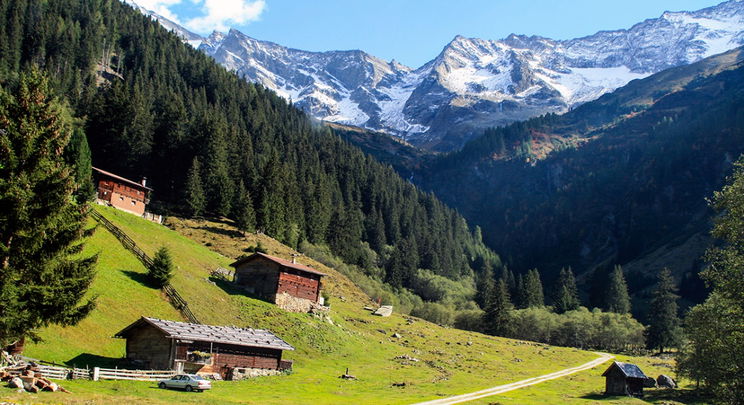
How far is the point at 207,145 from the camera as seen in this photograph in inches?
4658

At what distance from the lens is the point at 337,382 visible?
50844 mm

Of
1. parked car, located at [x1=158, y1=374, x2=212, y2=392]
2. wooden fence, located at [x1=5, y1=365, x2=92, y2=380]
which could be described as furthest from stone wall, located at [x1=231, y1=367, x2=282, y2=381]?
wooden fence, located at [x1=5, y1=365, x2=92, y2=380]

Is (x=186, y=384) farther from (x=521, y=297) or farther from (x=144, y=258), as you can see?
(x=521, y=297)

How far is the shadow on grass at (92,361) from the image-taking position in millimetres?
40281

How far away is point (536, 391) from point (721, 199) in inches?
1268

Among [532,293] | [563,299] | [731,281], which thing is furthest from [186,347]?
[563,299]

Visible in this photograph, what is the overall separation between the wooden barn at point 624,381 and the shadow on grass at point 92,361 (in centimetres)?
4844

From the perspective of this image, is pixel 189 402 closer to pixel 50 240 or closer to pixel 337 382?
pixel 50 240

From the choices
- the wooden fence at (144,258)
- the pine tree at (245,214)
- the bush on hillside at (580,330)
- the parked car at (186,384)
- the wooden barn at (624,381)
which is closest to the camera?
the parked car at (186,384)

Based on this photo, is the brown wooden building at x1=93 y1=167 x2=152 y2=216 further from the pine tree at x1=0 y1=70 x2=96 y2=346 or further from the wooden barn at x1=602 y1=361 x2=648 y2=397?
the wooden barn at x1=602 y1=361 x2=648 y2=397

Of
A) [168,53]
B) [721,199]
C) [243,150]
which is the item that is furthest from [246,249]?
[168,53]

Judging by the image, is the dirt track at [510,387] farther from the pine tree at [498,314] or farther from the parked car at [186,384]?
the pine tree at [498,314]

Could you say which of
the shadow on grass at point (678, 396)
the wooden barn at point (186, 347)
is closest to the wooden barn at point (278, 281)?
the wooden barn at point (186, 347)

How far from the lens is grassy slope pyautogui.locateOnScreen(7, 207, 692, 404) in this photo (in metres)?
42.3
